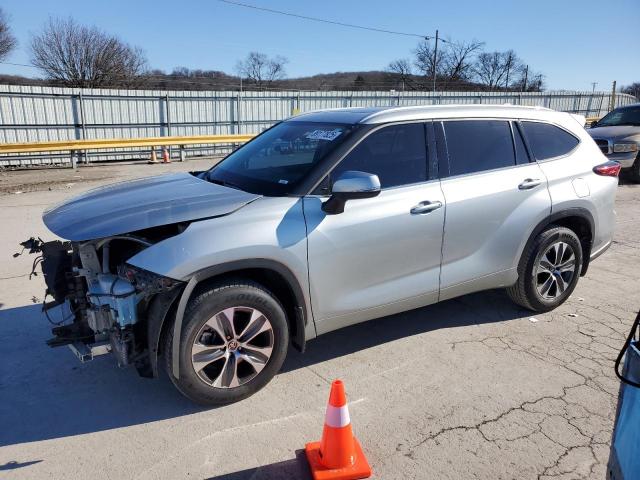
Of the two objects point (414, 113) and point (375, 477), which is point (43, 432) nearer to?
point (375, 477)

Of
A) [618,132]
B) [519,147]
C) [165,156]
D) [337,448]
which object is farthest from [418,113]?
[165,156]

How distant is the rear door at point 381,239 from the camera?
347 centimetres

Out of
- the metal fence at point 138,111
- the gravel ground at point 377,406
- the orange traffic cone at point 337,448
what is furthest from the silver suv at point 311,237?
the metal fence at point 138,111

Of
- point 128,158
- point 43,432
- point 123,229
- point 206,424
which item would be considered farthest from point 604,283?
point 128,158

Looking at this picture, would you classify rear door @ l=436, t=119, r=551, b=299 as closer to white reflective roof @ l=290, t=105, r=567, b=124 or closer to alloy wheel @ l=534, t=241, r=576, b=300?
white reflective roof @ l=290, t=105, r=567, b=124

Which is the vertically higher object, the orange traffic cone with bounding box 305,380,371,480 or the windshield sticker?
the windshield sticker

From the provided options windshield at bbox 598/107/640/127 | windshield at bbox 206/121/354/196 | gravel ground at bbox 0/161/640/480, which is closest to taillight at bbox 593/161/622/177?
gravel ground at bbox 0/161/640/480

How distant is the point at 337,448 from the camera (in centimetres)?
267

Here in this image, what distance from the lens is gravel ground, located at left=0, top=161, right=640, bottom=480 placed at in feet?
9.29

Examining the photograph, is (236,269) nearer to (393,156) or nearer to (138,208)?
(138,208)

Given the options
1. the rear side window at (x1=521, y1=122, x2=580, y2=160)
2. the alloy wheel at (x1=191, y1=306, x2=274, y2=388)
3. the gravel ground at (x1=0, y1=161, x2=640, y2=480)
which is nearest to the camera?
the gravel ground at (x1=0, y1=161, x2=640, y2=480)

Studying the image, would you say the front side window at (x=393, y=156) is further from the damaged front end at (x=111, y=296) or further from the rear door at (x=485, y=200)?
the damaged front end at (x=111, y=296)

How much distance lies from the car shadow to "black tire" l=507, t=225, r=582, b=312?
197 mm

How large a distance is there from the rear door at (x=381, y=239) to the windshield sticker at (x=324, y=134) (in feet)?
0.73
